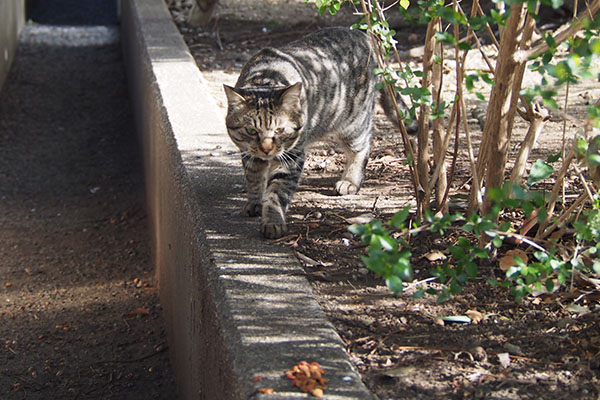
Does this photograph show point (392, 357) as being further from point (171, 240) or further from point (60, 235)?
point (60, 235)

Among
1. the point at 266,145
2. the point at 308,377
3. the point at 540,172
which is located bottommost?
the point at 308,377

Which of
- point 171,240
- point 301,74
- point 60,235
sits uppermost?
point 301,74

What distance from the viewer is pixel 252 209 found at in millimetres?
3896

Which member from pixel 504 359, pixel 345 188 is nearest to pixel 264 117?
pixel 345 188

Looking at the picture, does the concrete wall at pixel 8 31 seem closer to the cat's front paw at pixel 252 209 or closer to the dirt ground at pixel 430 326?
the dirt ground at pixel 430 326

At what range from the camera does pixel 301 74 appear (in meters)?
4.46

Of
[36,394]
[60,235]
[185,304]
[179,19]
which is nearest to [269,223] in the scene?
[185,304]

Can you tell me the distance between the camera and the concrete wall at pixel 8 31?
9.56 meters

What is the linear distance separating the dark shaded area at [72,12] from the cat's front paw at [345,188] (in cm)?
1048

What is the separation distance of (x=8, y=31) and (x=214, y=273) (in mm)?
8266

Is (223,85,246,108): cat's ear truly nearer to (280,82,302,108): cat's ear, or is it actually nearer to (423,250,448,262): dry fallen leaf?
(280,82,302,108): cat's ear

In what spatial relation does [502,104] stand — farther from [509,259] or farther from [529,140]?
[509,259]

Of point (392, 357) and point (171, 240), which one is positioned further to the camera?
point (171, 240)

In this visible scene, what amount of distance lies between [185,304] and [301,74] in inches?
58.1
